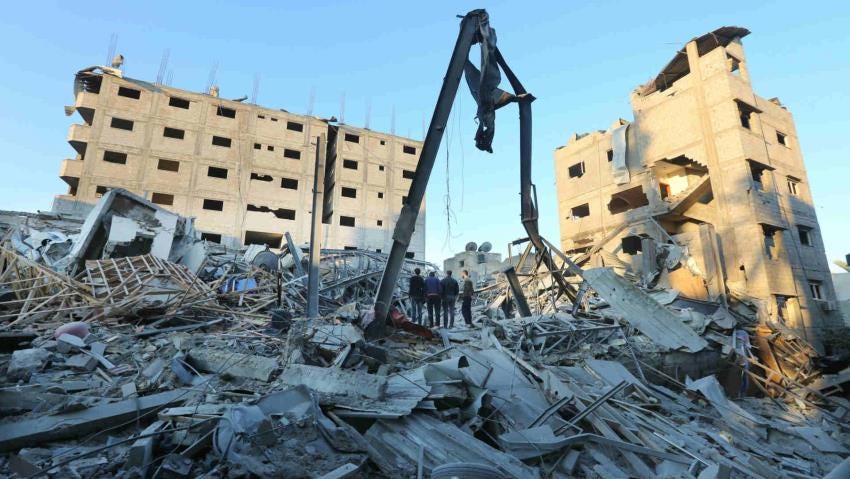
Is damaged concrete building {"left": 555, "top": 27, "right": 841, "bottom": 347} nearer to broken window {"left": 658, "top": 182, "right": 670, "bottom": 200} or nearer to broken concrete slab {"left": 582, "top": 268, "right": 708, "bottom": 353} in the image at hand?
broken window {"left": 658, "top": 182, "right": 670, "bottom": 200}

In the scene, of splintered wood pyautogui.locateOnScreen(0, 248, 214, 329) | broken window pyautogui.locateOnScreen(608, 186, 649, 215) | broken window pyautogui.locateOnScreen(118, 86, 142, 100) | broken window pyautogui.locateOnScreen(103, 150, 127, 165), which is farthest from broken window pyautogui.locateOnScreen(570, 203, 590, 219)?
broken window pyautogui.locateOnScreen(118, 86, 142, 100)

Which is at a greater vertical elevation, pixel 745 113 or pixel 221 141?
pixel 221 141

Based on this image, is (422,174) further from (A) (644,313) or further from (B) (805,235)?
(B) (805,235)

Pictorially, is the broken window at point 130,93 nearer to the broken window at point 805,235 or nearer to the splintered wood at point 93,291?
the splintered wood at point 93,291

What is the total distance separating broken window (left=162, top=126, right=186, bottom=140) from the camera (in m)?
29.8

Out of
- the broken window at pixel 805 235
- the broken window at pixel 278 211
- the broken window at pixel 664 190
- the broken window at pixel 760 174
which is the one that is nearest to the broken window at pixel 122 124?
the broken window at pixel 278 211

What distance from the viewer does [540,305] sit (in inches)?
521

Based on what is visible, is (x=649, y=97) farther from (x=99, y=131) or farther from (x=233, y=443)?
(x=99, y=131)

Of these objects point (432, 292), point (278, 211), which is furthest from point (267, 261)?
point (278, 211)

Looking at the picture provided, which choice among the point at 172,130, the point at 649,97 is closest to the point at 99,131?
the point at 172,130

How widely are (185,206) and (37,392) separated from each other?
28.1m

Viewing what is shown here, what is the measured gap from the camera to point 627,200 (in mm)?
24109

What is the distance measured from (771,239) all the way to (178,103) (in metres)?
38.8

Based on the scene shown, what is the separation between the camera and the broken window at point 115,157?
28.2 meters
